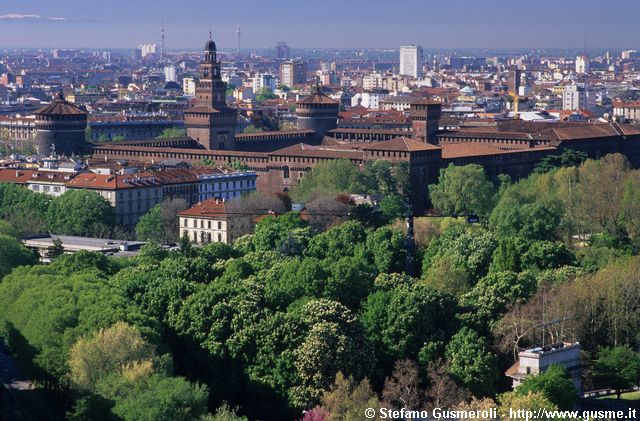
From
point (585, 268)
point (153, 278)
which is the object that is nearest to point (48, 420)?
point (153, 278)

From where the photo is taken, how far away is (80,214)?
7112 centimetres

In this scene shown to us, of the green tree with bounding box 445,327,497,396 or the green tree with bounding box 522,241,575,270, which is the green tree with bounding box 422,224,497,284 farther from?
the green tree with bounding box 445,327,497,396

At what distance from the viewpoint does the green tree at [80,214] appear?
7053 centimetres

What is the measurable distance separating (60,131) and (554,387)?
62386mm

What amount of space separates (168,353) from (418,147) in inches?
1849

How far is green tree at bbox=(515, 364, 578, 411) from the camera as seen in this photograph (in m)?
37.8

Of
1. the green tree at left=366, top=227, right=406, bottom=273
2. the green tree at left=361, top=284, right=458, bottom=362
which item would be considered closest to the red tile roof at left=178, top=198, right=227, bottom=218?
the green tree at left=366, top=227, right=406, bottom=273

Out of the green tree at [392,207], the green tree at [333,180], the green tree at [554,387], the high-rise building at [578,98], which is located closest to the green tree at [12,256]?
the green tree at [392,207]

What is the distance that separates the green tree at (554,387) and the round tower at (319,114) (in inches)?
2729

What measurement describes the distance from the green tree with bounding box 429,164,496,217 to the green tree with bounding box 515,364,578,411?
36.5 m

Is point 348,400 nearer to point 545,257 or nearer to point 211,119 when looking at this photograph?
point 545,257

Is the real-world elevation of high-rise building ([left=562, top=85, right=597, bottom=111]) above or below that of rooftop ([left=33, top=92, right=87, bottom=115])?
below

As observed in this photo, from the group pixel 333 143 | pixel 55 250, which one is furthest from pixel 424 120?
pixel 55 250

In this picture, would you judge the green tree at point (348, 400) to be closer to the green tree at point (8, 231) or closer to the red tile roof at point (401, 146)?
the green tree at point (8, 231)
